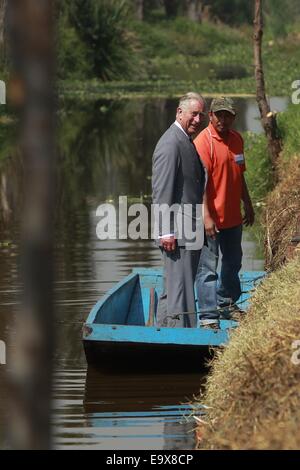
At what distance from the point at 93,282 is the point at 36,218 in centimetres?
929

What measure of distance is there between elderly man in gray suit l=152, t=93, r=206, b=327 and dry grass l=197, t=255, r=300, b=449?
1.31m

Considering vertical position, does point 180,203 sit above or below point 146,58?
below

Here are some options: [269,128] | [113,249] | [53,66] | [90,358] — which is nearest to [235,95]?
[269,128]

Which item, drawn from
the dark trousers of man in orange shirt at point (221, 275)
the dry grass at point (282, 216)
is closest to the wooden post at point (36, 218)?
the dark trousers of man in orange shirt at point (221, 275)

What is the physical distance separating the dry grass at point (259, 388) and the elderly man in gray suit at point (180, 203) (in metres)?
1.31

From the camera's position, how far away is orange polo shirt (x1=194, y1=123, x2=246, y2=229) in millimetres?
10016

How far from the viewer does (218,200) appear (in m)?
10.0

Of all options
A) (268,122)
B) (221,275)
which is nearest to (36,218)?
(221,275)

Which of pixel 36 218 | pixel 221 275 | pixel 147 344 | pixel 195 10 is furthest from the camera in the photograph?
pixel 195 10

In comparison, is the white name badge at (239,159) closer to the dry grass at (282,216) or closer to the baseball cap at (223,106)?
the baseball cap at (223,106)

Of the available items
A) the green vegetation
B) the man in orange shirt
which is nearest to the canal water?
the man in orange shirt

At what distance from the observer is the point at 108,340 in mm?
9062

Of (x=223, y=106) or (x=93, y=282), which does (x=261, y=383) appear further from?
(x=93, y=282)

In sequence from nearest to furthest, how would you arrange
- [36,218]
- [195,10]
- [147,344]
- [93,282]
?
1. [36,218]
2. [147,344]
3. [93,282]
4. [195,10]
